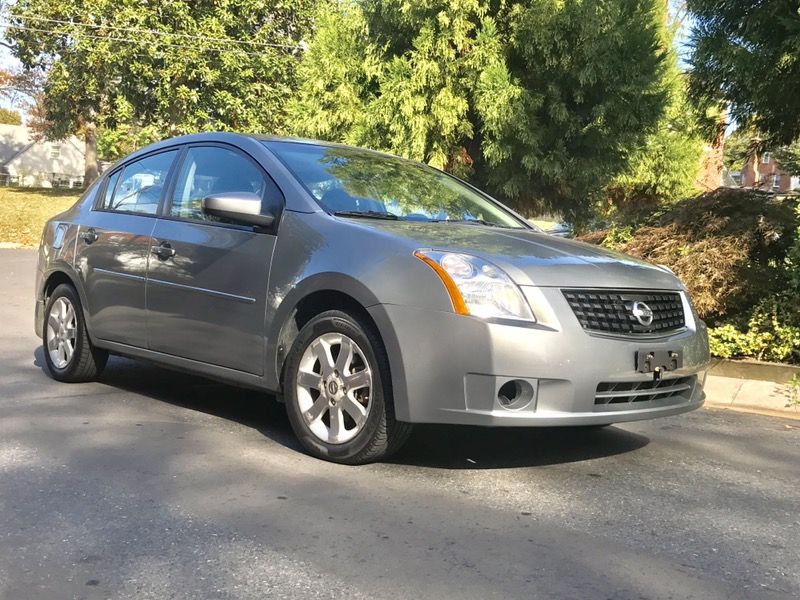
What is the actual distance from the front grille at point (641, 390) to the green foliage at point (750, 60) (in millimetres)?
3617

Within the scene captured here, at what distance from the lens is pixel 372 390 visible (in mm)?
4258

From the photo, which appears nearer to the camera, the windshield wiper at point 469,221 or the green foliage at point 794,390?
the windshield wiper at point 469,221

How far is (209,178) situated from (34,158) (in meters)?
75.4

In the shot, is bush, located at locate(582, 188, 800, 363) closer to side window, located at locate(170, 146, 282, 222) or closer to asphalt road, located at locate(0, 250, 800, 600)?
asphalt road, located at locate(0, 250, 800, 600)

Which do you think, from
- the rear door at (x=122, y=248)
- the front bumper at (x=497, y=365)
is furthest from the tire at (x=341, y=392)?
the rear door at (x=122, y=248)

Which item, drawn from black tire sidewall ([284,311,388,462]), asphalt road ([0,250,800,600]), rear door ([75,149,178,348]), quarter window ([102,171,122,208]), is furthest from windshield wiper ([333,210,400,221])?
quarter window ([102,171,122,208])

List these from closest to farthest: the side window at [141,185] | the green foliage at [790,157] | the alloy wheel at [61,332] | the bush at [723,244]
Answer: the side window at [141,185] → the alloy wheel at [61,332] → the bush at [723,244] → the green foliage at [790,157]

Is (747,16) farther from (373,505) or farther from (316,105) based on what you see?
(316,105)

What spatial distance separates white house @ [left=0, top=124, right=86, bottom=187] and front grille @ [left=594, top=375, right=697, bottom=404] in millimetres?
71231

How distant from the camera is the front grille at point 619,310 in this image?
165 inches

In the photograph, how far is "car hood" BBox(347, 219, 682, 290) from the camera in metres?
4.19

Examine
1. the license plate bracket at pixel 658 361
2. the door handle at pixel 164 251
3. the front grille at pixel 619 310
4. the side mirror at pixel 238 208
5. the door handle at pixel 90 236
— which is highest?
the side mirror at pixel 238 208

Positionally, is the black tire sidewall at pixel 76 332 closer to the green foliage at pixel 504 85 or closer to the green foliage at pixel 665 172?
→ the green foliage at pixel 504 85

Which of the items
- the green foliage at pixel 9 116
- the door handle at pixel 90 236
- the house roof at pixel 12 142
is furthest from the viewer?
the green foliage at pixel 9 116
